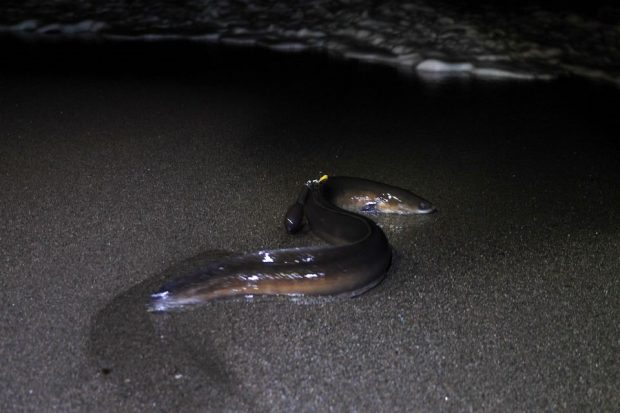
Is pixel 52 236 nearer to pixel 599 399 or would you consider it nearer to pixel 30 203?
pixel 30 203

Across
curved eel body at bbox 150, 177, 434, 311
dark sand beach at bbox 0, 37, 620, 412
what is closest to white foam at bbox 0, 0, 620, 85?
dark sand beach at bbox 0, 37, 620, 412

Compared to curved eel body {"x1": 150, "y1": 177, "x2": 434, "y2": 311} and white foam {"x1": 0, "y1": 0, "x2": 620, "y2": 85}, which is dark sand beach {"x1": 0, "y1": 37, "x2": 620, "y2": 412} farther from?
white foam {"x1": 0, "y1": 0, "x2": 620, "y2": 85}

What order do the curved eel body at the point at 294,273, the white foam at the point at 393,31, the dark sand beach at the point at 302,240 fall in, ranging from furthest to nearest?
the white foam at the point at 393,31, the curved eel body at the point at 294,273, the dark sand beach at the point at 302,240

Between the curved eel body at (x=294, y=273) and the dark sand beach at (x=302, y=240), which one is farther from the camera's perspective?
the curved eel body at (x=294, y=273)

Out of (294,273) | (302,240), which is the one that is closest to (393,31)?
(302,240)

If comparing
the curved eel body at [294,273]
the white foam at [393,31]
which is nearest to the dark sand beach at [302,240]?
the curved eel body at [294,273]

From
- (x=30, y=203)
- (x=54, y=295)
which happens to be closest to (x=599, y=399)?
(x=54, y=295)

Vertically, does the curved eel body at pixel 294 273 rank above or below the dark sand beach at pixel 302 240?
above

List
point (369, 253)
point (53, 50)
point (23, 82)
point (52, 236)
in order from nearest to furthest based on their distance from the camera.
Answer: point (369, 253), point (52, 236), point (23, 82), point (53, 50)

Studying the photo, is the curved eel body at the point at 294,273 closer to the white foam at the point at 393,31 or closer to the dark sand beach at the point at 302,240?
the dark sand beach at the point at 302,240
